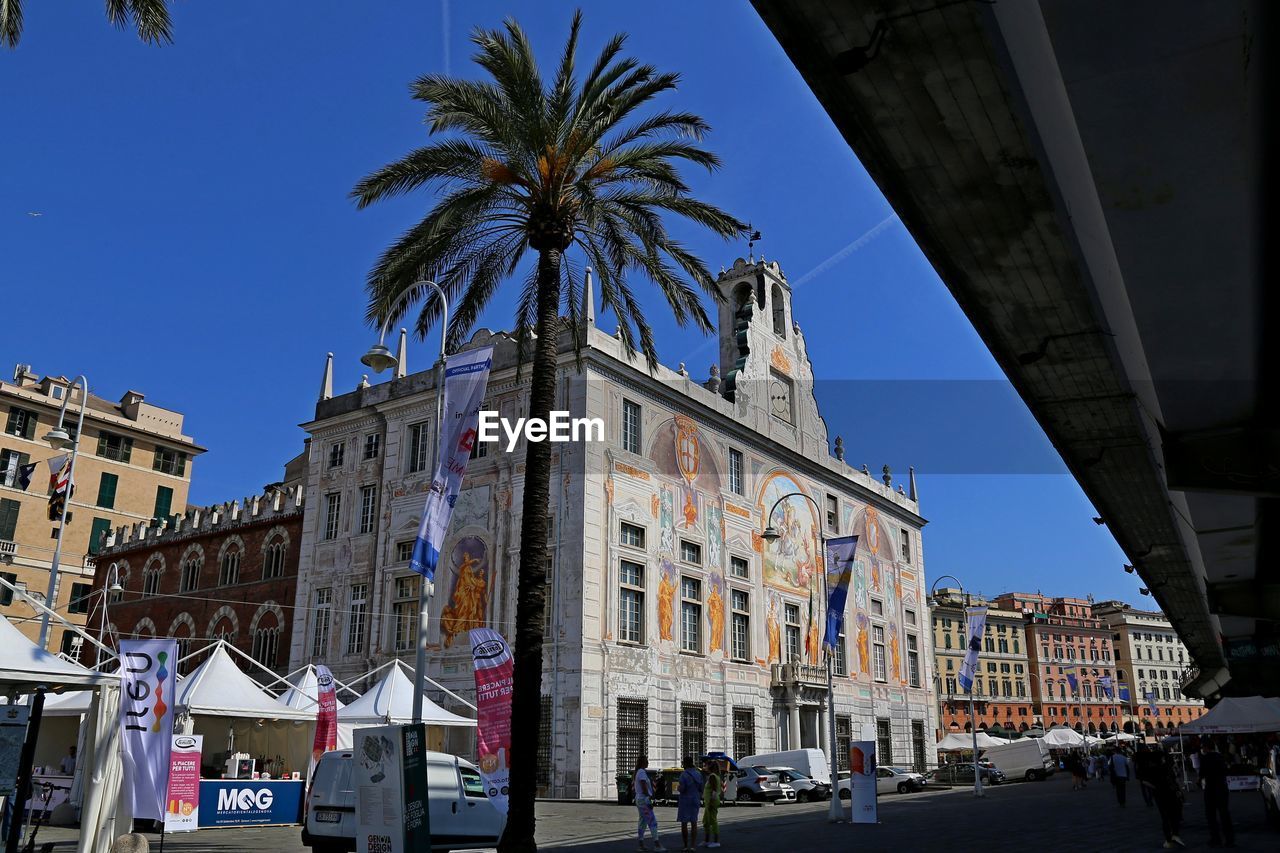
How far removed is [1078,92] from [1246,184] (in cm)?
177

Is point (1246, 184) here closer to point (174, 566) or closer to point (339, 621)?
point (339, 621)

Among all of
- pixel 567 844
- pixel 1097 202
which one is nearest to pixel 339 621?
pixel 567 844

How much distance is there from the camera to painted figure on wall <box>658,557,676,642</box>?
35781mm

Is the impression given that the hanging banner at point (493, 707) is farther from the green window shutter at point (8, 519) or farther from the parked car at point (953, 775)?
the green window shutter at point (8, 519)

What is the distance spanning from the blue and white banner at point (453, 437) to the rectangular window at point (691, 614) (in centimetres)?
2321

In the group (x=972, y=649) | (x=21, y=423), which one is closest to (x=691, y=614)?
(x=972, y=649)

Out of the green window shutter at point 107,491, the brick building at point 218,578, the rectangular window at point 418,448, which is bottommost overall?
the brick building at point 218,578

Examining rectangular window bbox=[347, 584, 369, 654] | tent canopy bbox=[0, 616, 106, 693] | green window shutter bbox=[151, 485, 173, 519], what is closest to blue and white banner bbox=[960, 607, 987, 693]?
rectangular window bbox=[347, 584, 369, 654]

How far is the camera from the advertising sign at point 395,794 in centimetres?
1091

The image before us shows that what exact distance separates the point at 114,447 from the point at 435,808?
56.7 m

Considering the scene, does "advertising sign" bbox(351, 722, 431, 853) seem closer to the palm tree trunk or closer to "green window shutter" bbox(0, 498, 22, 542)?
the palm tree trunk

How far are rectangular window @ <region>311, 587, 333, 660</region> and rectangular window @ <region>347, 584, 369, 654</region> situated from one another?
1237 mm

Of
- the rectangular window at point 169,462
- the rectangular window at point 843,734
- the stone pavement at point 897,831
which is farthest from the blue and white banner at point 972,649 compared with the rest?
the rectangular window at point 169,462

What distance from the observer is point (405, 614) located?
120 ft
